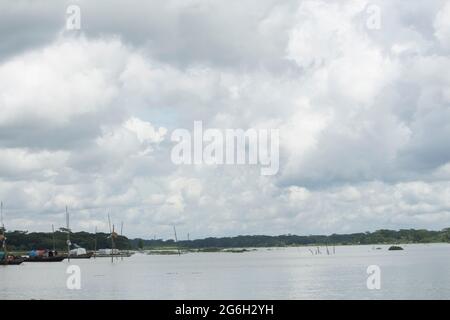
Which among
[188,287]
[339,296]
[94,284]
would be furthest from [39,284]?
[339,296]

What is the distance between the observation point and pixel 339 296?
95938 mm

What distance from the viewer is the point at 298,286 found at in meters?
121

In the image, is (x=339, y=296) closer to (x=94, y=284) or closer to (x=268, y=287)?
(x=268, y=287)
